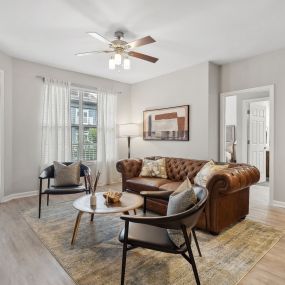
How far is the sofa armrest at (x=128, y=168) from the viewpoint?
160 inches

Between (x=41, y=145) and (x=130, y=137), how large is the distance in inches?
89.5

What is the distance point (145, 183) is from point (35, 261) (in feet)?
6.26

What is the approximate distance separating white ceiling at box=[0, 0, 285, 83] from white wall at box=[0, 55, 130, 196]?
0.32 m

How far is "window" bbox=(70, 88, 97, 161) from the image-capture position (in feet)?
16.3

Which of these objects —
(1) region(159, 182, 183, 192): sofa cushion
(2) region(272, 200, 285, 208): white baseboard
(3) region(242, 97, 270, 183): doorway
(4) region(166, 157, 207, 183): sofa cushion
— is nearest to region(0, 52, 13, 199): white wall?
(1) region(159, 182, 183, 192): sofa cushion

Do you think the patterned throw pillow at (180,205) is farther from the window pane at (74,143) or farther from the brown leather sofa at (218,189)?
the window pane at (74,143)

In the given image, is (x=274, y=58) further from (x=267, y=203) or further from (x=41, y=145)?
(x=41, y=145)

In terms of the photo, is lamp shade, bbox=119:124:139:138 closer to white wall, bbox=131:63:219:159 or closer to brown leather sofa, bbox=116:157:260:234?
white wall, bbox=131:63:219:159

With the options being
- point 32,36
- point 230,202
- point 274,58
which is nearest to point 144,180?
point 230,202

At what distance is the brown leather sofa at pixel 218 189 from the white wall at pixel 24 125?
2.04 m

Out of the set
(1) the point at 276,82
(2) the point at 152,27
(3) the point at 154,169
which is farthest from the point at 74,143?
(1) the point at 276,82

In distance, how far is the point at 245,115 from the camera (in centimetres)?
555

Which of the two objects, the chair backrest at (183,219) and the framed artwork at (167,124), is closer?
the chair backrest at (183,219)

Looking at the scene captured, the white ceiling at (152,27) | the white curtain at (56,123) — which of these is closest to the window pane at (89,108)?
the white curtain at (56,123)
